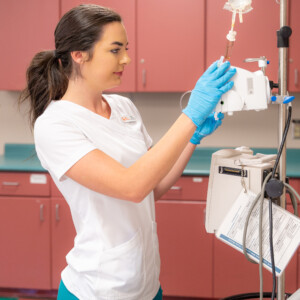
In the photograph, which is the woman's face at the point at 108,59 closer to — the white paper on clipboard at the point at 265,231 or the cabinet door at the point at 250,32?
the white paper on clipboard at the point at 265,231

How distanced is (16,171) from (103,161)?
5.79 ft

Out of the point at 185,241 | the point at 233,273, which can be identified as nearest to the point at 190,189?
the point at 185,241

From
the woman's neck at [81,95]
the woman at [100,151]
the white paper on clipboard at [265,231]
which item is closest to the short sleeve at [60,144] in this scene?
the woman at [100,151]

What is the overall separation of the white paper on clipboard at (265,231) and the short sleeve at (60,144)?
39 cm

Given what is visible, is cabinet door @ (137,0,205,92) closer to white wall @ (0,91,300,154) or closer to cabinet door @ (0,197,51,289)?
white wall @ (0,91,300,154)

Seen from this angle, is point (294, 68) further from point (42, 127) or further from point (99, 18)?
point (42, 127)

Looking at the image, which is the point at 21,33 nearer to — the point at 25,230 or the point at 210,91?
the point at 25,230

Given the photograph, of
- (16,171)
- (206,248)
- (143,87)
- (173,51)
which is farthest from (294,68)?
(16,171)

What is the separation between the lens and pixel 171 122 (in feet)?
10.5

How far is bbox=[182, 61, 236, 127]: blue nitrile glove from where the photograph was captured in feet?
3.49

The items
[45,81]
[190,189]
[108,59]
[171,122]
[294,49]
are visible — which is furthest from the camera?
[171,122]

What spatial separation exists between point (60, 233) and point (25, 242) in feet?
0.77

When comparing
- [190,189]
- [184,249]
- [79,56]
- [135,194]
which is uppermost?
[79,56]

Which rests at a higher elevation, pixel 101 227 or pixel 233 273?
pixel 101 227
